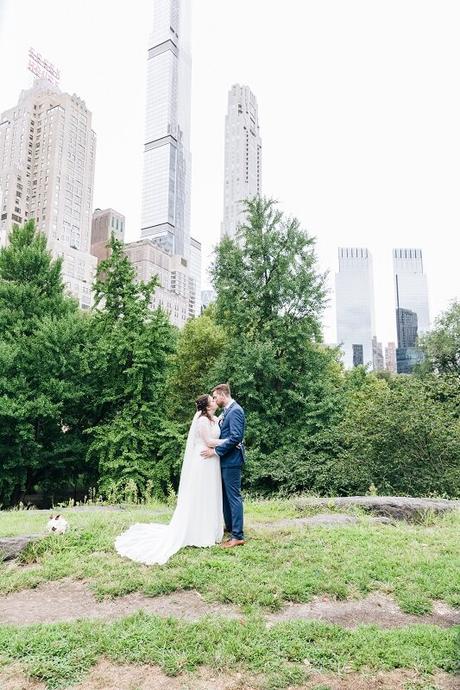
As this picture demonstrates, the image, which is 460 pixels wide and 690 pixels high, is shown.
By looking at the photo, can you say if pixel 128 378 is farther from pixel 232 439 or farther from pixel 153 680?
pixel 153 680

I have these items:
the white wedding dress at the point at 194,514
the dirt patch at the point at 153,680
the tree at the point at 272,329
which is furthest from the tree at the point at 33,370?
the dirt patch at the point at 153,680

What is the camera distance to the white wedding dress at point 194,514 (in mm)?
6645

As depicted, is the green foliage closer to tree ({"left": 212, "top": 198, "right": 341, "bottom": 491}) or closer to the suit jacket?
tree ({"left": 212, "top": 198, "right": 341, "bottom": 491})

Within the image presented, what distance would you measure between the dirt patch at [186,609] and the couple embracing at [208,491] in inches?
55.4

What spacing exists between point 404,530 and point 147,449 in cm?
1318

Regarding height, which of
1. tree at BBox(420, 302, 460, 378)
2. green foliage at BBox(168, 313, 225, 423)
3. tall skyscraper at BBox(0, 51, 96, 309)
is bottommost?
green foliage at BBox(168, 313, 225, 423)

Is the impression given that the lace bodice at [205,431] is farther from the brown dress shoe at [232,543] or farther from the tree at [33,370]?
the tree at [33,370]

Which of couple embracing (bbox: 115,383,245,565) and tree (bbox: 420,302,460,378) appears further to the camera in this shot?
tree (bbox: 420,302,460,378)

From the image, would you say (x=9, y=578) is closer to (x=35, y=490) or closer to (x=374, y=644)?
(x=374, y=644)

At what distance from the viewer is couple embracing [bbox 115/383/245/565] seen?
6805mm

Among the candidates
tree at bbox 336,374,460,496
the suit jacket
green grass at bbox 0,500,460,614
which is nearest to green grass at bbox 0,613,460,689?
green grass at bbox 0,500,460,614

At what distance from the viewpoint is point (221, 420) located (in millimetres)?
7457

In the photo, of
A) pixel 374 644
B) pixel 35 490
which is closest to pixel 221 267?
pixel 35 490

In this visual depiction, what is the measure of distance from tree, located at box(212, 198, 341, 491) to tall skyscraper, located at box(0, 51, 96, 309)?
113386 mm
